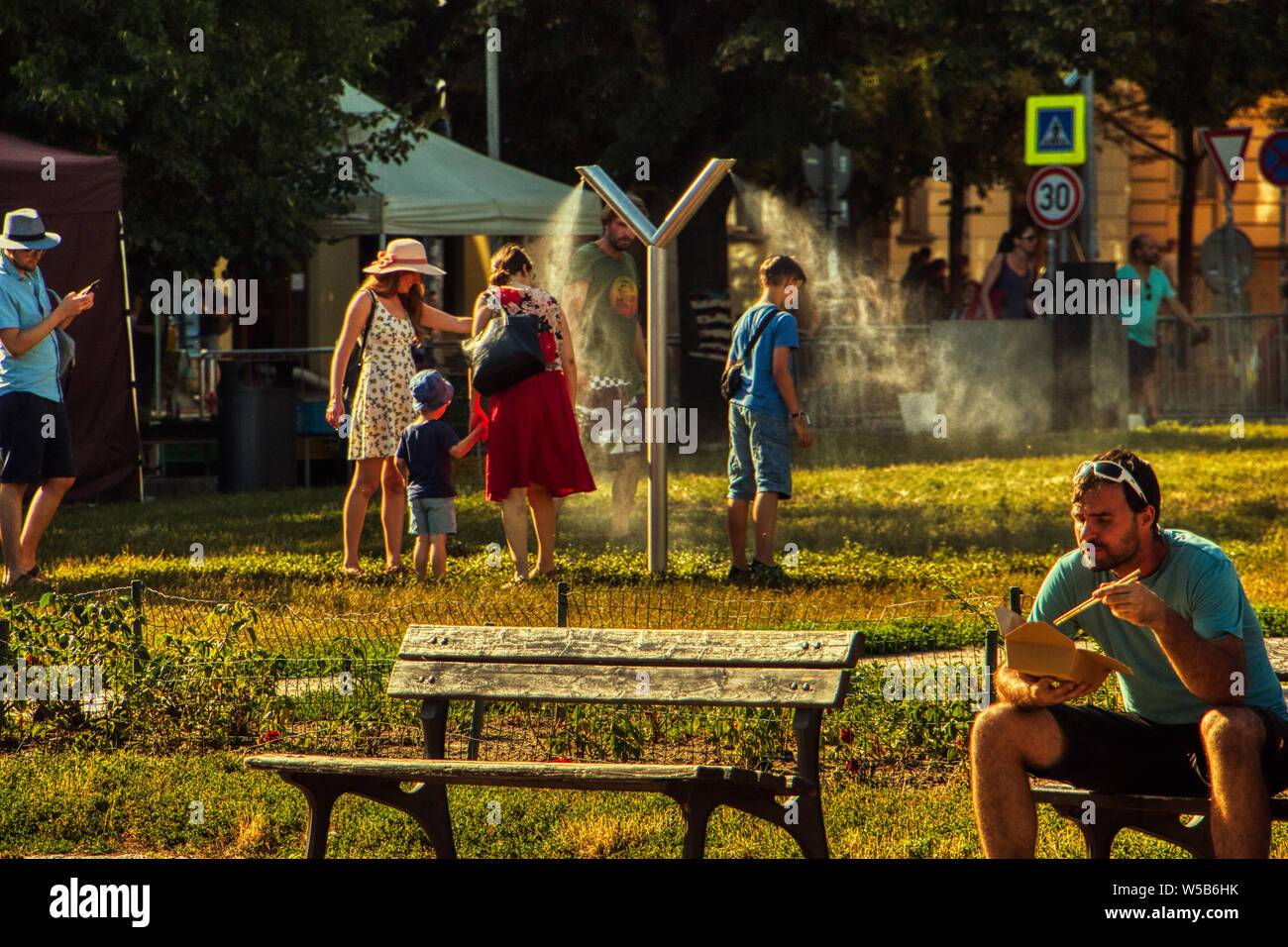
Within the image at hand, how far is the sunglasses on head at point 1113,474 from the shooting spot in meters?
4.91

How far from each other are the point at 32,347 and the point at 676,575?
3532mm

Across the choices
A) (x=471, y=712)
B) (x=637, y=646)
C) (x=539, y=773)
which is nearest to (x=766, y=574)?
(x=471, y=712)

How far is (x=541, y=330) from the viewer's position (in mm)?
10125

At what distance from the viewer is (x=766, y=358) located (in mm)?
10273

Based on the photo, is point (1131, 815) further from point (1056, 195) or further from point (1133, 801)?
point (1056, 195)

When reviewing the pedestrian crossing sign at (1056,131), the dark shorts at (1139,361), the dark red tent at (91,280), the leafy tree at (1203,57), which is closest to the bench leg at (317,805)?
the dark red tent at (91,280)

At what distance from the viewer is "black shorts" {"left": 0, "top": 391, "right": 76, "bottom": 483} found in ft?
33.6

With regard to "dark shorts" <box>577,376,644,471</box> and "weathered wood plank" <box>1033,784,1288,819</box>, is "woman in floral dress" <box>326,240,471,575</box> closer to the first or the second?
"dark shorts" <box>577,376,644,471</box>

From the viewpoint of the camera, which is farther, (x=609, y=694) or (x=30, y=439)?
(x=30, y=439)

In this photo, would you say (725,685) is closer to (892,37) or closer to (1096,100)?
(892,37)

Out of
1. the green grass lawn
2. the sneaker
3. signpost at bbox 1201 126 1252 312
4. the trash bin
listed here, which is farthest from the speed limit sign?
the sneaker

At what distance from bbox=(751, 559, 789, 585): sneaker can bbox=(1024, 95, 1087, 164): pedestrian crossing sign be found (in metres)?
10.8

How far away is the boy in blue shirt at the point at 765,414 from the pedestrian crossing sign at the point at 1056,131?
1057cm

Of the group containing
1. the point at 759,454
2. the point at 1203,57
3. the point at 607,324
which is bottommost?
the point at 759,454
